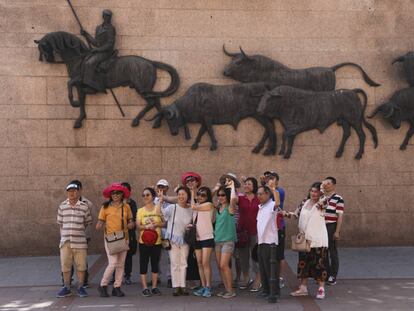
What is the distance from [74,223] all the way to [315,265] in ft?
11.7

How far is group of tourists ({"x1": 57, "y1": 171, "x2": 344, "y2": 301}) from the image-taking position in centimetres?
745

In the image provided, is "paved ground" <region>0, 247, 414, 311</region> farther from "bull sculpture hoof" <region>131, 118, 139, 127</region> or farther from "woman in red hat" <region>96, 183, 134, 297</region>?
"bull sculpture hoof" <region>131, 118, 139, 127</region>

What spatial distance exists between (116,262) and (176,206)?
1.20m

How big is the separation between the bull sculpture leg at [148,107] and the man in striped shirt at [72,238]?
11.1 ft

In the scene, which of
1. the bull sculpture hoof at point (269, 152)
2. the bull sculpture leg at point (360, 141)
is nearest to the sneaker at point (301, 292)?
the bull sculpture hoof at point (269, 152)

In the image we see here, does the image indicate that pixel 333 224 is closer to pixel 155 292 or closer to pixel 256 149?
pixel 155 292

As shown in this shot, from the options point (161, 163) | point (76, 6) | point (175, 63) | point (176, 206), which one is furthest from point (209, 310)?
point (76, 6)

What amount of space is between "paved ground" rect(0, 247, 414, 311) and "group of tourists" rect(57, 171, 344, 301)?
220 mm

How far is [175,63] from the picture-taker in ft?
36.5

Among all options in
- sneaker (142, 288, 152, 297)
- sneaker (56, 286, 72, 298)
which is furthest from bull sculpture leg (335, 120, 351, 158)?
sneaker (56, 286, 72, 298)

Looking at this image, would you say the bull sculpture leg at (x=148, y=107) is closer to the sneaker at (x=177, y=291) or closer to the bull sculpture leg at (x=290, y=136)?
the bull sculpture leg at (x=290, y=136)

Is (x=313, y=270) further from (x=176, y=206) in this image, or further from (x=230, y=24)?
(x=230, y=24)

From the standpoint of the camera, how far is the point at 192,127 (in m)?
11.1

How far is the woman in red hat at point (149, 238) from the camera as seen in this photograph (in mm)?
7633
